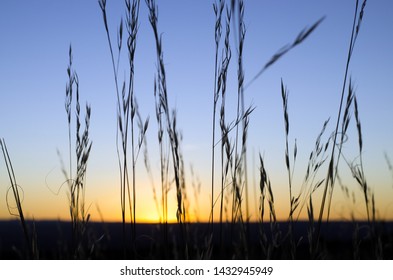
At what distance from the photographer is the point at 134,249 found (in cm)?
182

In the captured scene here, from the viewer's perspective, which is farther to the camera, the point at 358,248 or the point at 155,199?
the point at 155,199

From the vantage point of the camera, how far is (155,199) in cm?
208

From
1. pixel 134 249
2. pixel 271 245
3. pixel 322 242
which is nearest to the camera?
pixel 271 245

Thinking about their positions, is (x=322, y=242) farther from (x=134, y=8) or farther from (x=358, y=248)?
(x=134, y=8)

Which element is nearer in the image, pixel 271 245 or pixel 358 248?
pixel 271 245

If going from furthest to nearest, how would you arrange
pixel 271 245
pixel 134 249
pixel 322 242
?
pixel 322 242
pixel 134 249
pixel 271 245

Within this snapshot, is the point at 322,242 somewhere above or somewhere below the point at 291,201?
below

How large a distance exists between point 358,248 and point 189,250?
62 cm
